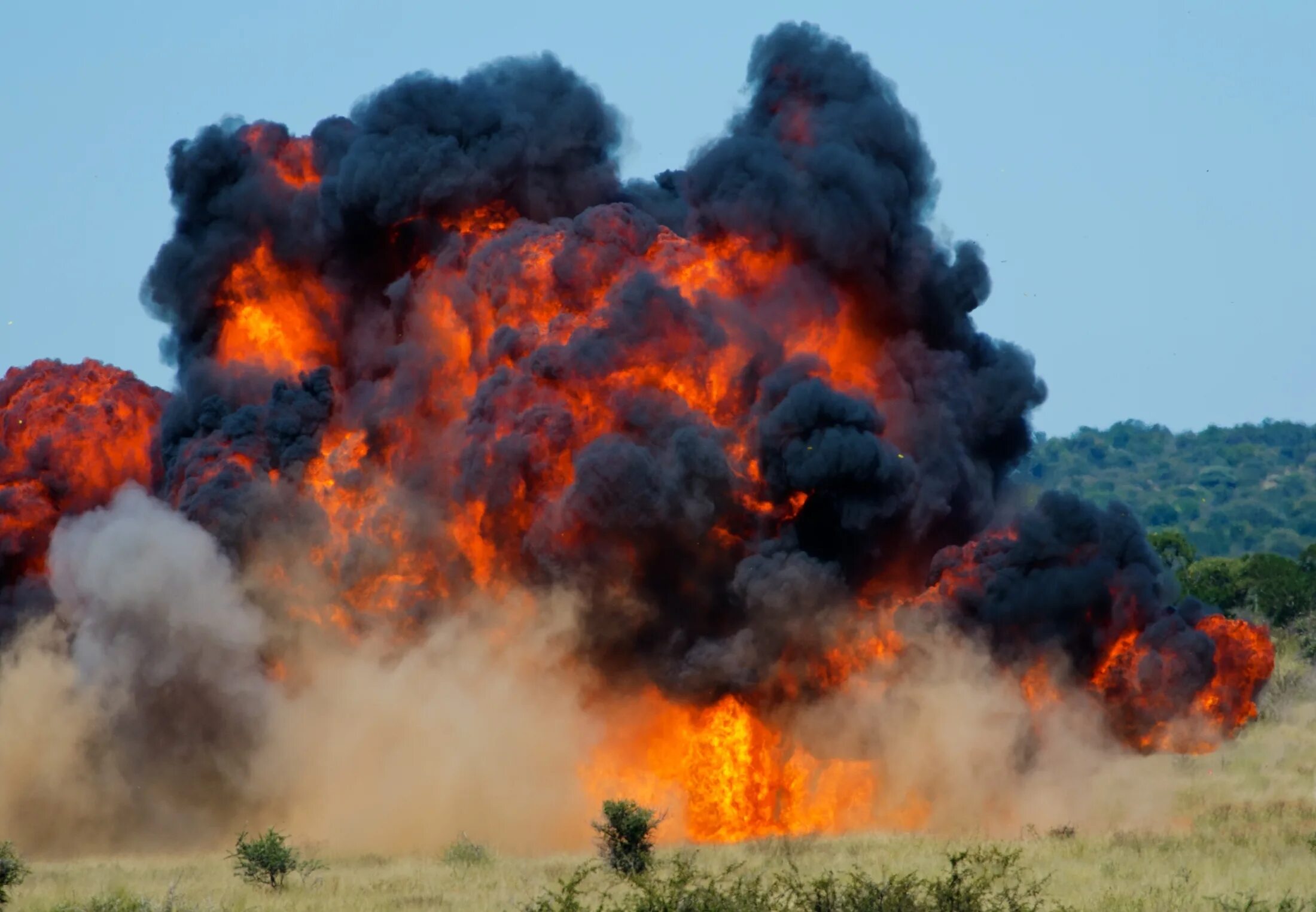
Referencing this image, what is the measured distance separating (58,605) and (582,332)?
18.0 meters

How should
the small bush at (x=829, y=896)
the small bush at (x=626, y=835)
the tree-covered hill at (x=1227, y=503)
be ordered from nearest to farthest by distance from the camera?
the small bush at (x=829, y=896), the small bush at (x=626, y=835), the tree-covered hill at (x=1227, y=503)

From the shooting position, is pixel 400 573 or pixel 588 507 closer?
pixel 588 507

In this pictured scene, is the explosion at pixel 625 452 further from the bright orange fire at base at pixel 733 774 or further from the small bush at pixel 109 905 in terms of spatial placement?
the small bush at pixel 109 905

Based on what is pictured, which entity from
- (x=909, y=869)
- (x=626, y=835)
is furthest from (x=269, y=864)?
(x=909, y=869)

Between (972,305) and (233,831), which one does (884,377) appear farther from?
(233,831)

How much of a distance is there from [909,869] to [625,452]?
1349 cm

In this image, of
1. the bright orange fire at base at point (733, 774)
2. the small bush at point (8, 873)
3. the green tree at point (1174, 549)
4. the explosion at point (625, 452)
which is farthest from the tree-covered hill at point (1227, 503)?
the small bush at point (8, 873)

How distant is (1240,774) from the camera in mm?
50562

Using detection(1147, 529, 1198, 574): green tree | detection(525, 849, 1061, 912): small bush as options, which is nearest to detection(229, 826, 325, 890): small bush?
detection(525, 849, 1061, 912): small bush

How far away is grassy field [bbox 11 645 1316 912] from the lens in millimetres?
36438

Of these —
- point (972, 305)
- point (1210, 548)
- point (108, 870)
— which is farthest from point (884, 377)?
point (1210, 548)

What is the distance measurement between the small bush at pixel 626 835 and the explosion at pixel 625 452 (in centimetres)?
535

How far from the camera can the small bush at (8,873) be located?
127 feet

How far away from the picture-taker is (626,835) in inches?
1684
